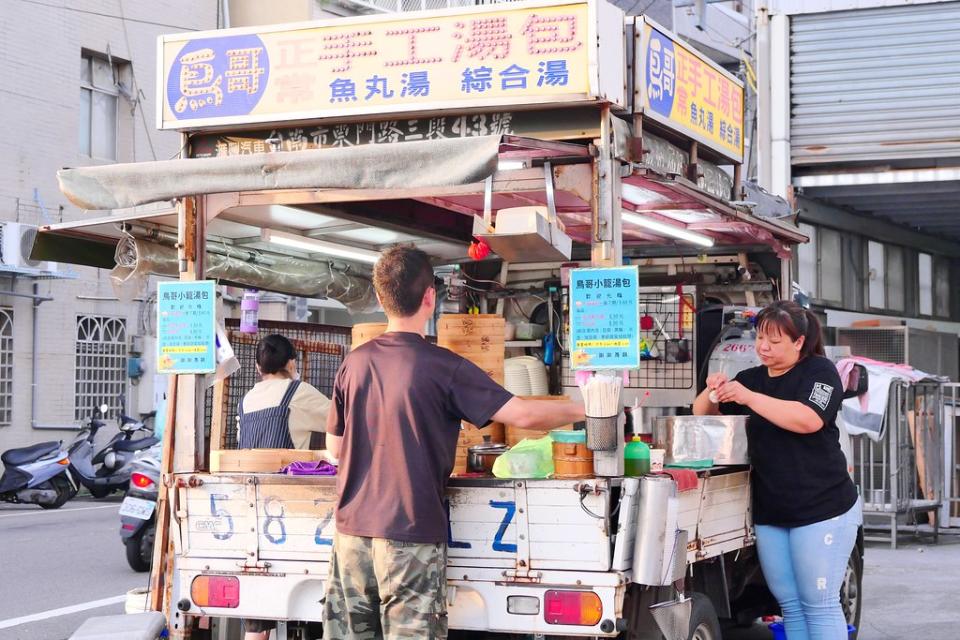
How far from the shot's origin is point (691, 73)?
6684 mm

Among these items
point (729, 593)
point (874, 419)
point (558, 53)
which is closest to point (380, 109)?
point (558, 53)

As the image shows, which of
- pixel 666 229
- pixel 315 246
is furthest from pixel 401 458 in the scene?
pixel 315 246

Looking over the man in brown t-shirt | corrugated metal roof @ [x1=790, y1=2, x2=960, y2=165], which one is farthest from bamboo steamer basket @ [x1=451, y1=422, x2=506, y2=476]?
corrugated metal roof @ [x1=790, y1=2, x2=960, y2=165]

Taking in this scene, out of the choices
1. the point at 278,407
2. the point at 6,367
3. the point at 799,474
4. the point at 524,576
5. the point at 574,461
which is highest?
the point at 6,367

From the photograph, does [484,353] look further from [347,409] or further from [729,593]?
[347,409]

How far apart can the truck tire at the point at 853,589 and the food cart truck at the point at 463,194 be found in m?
0.90

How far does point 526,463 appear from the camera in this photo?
5.37m

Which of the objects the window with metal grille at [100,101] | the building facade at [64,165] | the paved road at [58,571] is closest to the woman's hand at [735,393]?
the paved road at [58,571]

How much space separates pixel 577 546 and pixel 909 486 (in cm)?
940

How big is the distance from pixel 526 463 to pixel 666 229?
271 cm

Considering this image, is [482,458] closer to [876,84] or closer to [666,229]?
[666,229]

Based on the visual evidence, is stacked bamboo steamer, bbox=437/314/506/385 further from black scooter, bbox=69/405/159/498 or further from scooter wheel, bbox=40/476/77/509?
scooter wheel, bbox=40/476/77/509

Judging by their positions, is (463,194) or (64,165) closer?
(463,194)

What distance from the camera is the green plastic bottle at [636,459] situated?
17.5 feet
